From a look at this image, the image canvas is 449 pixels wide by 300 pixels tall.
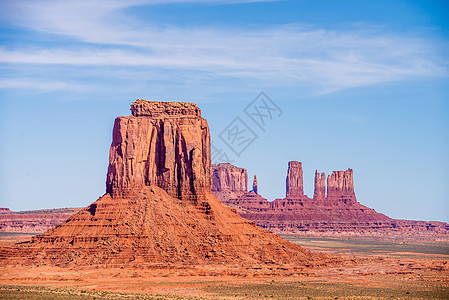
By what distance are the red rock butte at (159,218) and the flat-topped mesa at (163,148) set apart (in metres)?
0.15

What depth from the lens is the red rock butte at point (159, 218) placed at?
4670 inches

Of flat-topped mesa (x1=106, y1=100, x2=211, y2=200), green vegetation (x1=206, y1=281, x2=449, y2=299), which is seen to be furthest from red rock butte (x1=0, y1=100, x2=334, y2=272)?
green vegetation (x1=206, y1=281, x2=449, y2=299)

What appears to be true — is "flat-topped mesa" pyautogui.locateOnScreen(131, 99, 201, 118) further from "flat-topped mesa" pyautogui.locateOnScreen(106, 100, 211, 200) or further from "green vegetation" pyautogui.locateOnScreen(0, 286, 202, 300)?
"green vegetation" pyautogui.locateOnScreen(0, 286, 202, 300)

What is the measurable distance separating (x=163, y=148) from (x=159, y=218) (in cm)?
1203

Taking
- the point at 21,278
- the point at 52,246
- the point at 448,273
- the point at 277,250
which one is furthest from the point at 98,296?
the point at 448,273

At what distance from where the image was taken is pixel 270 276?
116m

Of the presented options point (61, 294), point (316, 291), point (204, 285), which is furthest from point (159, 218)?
point (61, 294)

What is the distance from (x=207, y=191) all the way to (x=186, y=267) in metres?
18.6

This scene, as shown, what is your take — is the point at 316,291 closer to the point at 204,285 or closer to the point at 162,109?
A: the point at 204,285

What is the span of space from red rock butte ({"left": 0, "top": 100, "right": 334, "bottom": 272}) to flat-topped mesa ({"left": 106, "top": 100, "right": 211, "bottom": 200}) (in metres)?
0.15

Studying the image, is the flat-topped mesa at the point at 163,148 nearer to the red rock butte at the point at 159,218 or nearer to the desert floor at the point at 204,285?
the red rock butte at the point at 159,218

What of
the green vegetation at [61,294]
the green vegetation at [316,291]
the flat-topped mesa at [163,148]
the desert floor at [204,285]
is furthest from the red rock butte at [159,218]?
the green vegetation at [61,294]

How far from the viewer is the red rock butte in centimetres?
11862

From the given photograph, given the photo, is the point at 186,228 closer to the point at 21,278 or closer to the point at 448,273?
the point at 21,278
